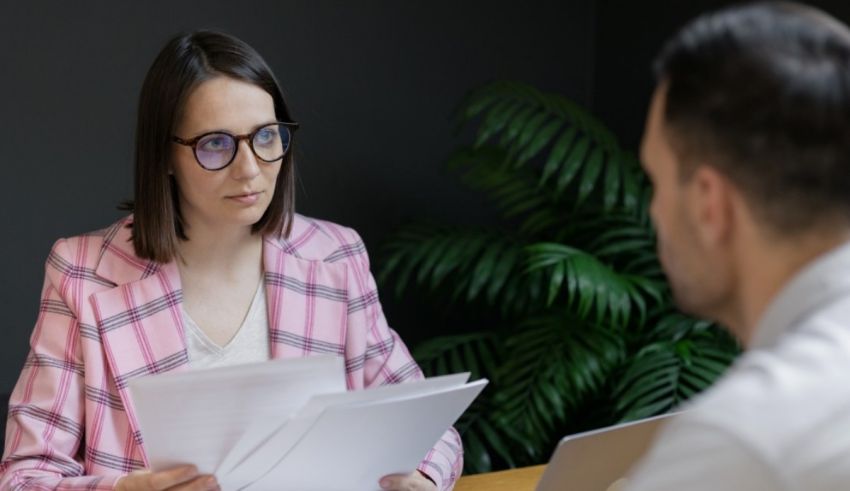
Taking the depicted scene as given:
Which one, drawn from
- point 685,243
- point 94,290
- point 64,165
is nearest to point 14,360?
point 64,165

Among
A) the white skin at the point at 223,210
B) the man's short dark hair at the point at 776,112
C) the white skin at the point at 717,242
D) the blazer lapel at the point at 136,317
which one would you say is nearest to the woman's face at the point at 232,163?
the white skin at the point at 223,210

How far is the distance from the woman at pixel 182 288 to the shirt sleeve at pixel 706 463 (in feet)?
3.44

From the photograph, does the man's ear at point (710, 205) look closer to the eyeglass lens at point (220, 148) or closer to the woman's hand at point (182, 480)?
the woman's hand at point (182, 480)

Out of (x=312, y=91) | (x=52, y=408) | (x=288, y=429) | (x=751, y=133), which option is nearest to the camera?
(x=751, y=133)

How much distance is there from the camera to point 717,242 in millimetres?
1146

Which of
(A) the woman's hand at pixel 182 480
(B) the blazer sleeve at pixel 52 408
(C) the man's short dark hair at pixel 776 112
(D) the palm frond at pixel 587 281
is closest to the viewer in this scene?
(C) the man's short dark hair at pixel 776 112

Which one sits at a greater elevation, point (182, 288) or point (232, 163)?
point (232, 163)

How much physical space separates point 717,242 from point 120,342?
1.36 meters

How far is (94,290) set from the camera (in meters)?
2.25

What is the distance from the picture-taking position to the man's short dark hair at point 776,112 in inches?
42.4

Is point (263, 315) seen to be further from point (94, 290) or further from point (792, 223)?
point (792, 223)

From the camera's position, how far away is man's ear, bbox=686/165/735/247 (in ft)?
3.68

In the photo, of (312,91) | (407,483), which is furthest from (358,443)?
(312,91)

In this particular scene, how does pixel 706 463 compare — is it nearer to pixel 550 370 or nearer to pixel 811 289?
pixel 811 289
